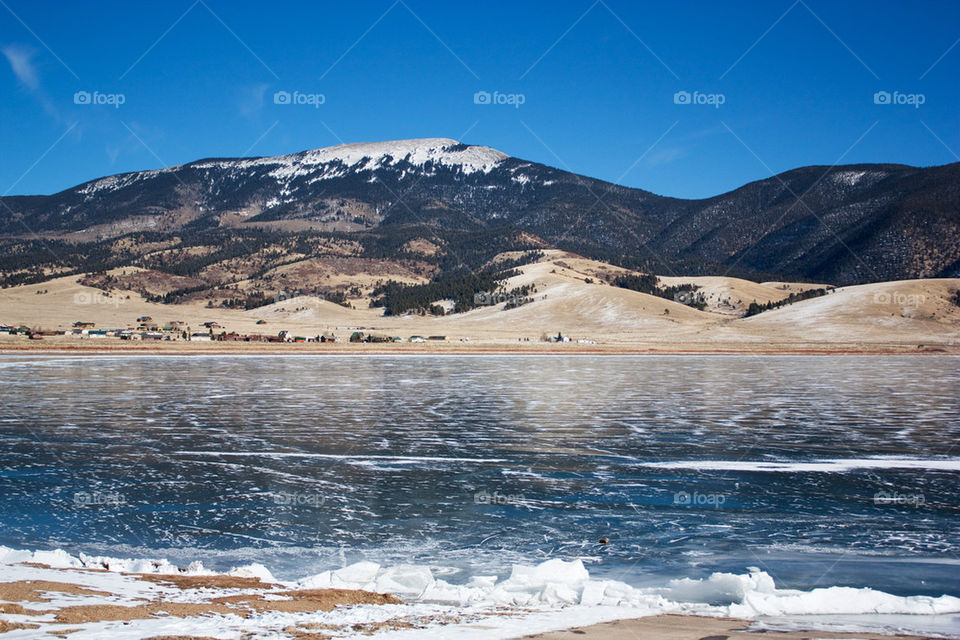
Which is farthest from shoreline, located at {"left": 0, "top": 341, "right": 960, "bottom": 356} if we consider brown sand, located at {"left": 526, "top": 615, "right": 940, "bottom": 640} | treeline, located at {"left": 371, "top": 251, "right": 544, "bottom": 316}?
brown sand, located at {"left": 526, "top": 615, "right": 940, "bottom": 640}

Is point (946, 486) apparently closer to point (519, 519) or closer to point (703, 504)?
point (703, 504)

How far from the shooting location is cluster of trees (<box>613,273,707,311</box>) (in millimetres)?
145125

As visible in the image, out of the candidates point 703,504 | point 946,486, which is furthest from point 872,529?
point 946,486

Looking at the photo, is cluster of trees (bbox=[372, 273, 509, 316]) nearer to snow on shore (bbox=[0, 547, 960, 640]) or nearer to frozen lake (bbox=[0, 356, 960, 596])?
frozen lake (bbox=[0, 356, 960, 596])

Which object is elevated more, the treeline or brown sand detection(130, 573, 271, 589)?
the treeline

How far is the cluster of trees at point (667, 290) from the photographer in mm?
145125

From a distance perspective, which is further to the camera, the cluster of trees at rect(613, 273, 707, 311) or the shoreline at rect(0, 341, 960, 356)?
the cluster of trees at rect(613, 273, 707, 311)

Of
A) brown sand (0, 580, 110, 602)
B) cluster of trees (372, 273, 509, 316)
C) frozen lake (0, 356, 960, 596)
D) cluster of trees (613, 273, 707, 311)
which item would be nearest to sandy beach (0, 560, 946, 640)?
brown sand (0, 580, 110, 602)

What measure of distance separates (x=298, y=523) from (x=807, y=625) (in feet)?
28.2

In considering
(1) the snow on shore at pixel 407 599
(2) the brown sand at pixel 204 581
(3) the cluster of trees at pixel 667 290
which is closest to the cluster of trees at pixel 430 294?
(3) the cluster of trees at pixel 667 290

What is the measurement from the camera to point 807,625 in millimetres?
9094

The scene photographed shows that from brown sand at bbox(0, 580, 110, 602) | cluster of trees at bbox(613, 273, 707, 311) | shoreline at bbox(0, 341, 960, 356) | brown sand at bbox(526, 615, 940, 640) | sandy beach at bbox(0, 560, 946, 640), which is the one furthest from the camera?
cluster of trees at bbox(613, 273, 707, 311)

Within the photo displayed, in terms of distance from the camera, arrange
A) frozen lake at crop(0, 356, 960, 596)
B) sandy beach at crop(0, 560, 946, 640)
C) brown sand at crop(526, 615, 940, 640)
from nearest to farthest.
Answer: sandy beach at crop(0, 560, 946, 640) → brown sand at crop(526, 615, 940, 640) → frozen lake at crop(0, 356, 960, 596)

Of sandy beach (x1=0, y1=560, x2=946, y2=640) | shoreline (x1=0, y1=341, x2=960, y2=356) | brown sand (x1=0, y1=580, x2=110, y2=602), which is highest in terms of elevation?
shoreline (x1=0, y1=341, x2=960, y2=356)
